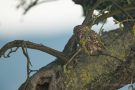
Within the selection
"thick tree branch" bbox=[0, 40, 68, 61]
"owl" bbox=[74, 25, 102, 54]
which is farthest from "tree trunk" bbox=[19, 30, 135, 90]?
"owl" bbox=[74, 25, 102, 54]

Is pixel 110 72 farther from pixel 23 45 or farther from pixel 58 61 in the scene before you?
pixel 23 45

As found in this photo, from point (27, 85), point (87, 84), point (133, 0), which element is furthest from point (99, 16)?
point (27, 85)

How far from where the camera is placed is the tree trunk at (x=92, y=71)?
5.94ft

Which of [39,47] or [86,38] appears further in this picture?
[39,47]

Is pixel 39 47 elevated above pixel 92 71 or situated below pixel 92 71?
above

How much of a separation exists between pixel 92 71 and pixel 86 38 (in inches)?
13.2

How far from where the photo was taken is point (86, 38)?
155cm

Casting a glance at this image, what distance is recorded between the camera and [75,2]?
2322 millimetres

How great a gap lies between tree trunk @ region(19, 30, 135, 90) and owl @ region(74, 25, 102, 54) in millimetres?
188

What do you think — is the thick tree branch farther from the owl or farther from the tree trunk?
the owl

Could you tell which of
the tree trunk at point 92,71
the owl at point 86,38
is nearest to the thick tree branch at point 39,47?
the tree trunk at point 92,71

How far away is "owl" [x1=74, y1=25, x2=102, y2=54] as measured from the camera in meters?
1.55

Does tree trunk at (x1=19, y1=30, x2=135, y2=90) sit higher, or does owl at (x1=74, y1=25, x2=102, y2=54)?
owl at (x1=74, y1=25, x2=102, y2=54)

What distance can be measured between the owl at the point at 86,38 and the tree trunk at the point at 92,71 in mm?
188
